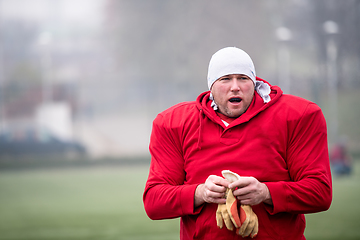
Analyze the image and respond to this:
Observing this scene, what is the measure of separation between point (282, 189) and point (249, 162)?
12 cm

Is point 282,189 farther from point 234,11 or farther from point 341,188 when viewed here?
point 234,11

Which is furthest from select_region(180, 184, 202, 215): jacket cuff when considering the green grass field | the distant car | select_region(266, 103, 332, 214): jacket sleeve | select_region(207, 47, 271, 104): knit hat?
the distant car

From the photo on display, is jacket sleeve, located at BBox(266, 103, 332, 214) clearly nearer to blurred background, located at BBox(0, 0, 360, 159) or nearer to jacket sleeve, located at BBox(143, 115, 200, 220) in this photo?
jacket sleeve, located at BBox(143, 115, 200, 220)

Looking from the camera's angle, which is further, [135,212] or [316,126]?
[135,212]

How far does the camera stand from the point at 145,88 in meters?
8.02

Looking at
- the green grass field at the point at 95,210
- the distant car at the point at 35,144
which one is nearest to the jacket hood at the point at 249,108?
the green grass field at the point at 95,210

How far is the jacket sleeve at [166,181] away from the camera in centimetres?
117

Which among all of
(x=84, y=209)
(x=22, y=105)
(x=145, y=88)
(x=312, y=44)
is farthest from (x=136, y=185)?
(x=312, y=44)

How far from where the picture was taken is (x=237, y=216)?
1099 millimetres

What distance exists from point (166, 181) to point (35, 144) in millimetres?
7123

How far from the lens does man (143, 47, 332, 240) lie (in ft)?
3.71

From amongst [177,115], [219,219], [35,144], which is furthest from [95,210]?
[219,219]

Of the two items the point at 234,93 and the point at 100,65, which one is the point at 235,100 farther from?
the point at 100,65

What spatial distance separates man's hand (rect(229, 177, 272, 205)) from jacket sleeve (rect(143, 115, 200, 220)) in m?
0.14
